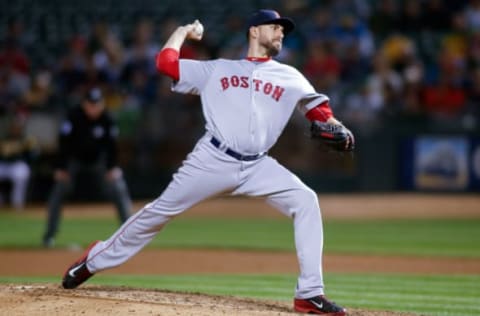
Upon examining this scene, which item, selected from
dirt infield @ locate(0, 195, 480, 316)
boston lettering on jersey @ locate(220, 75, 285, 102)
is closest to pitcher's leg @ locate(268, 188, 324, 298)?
dirt infield @ locate(0, 195, 480, 316)

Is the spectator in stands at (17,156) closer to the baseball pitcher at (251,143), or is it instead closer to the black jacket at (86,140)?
the black jacket at (86,140)

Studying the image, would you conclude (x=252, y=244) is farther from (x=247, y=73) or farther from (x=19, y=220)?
(x=247, y=73)

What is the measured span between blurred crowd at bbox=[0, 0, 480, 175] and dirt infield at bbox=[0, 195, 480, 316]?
5.52 ft

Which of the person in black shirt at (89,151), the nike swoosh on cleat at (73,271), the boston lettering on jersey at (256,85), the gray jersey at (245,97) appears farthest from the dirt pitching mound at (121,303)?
the person in black shirt at (89,151)

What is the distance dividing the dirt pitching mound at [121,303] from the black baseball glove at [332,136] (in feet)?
3.75

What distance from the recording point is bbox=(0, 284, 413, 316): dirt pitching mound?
6035 millimetres

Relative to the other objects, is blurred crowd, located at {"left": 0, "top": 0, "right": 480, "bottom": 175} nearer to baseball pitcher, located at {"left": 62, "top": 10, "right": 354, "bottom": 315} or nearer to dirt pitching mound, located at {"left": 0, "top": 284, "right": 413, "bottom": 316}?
dirt pitching mound, located at {"left": 0, "top": 284, "right": 413, "bottom": 316}

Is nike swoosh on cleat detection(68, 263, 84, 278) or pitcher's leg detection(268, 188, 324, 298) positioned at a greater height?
pitcher's leg detection(268, 188, 324, 298)

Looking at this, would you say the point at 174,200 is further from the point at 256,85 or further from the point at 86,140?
the point at 86,140

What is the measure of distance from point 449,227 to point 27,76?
9.22 metres

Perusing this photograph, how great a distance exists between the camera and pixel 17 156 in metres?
17.7

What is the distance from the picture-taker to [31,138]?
18.2 meters

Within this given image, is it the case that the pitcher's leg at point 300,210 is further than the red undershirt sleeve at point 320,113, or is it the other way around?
the red undershirt sleeve at point 320,113

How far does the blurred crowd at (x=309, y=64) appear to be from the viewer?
18375 millimetres
